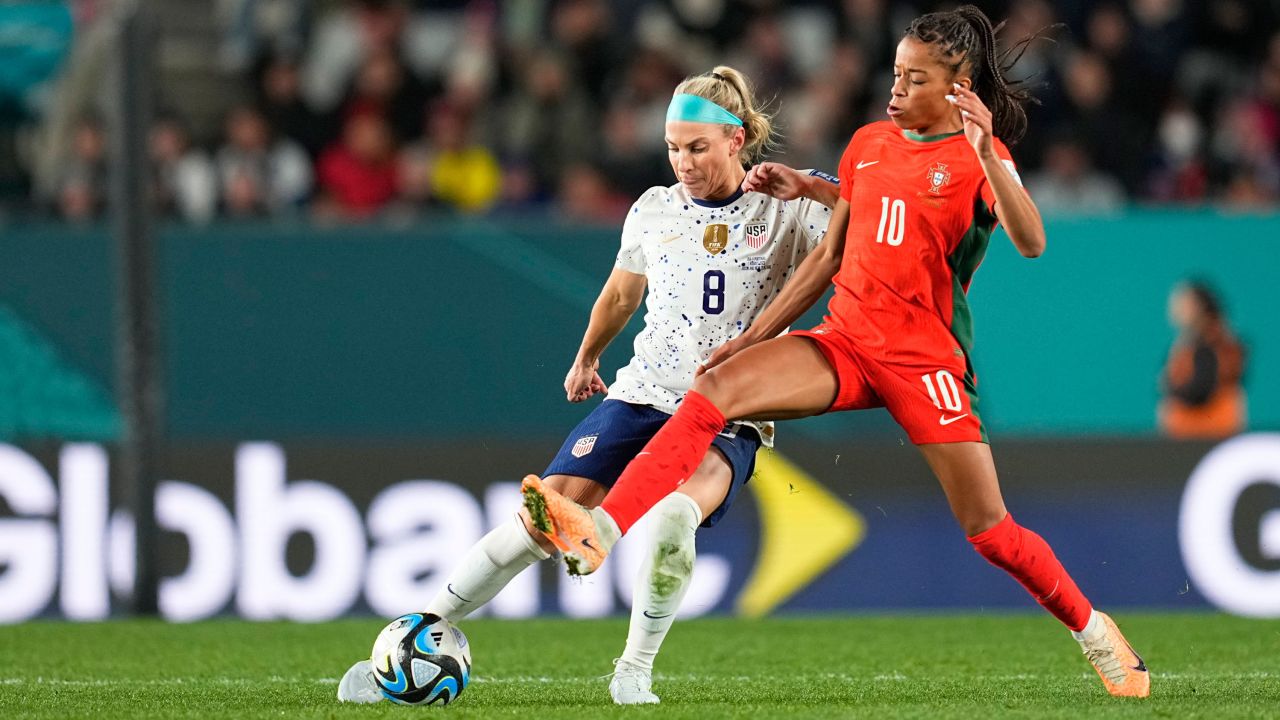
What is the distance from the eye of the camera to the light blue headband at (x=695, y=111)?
5395 millimetres

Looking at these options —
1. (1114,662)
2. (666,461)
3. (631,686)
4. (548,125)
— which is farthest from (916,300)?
(548,125)

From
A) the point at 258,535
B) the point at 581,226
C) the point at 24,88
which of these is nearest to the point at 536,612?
the point at 258,535

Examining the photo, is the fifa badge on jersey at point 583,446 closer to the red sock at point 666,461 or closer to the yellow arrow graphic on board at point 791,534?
the red sock at point 666,461

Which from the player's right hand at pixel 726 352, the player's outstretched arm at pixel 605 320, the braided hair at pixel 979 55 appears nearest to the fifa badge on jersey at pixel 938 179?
the braided hair at pixel 979 55

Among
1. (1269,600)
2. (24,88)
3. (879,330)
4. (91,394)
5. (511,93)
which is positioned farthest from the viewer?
(511,93)

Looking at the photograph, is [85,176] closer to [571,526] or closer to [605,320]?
[605,320]

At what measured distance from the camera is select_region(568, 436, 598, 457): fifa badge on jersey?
18.0 feet

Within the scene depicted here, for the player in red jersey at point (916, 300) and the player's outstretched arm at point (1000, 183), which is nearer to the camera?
the player's outstretched arm at point (1000, 183)

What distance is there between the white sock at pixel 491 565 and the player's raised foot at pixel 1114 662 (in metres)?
1.63

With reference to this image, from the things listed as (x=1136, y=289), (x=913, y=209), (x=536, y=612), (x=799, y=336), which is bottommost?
(x=536, y=612)

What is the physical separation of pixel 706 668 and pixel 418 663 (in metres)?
1.67

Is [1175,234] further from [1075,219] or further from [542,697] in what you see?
[542,697]

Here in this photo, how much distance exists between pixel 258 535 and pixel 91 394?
1760 mm

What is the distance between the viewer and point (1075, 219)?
10523 millimetres
